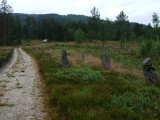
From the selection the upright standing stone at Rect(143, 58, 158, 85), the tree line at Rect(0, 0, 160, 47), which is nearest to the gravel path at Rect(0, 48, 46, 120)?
the upright standing stone at Rect(143, 58, 158, 85)

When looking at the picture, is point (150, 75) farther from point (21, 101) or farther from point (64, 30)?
point (64, 30)

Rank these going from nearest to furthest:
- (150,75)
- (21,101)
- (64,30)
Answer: (21,101), (150,75), (64,30)

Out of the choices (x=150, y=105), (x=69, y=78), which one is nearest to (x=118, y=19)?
(x=69, y=78)

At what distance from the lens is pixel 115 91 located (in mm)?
13383

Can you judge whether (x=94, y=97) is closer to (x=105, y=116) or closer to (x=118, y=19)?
(x=105, y=116)

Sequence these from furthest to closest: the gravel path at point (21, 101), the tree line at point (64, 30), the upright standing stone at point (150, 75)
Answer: the tree line at point (64, 30)
the upright standing stone at point (150, 75)
the gravel path at point (21, 101)

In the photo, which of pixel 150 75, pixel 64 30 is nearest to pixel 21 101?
pixel 150 75

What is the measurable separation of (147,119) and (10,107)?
620cm

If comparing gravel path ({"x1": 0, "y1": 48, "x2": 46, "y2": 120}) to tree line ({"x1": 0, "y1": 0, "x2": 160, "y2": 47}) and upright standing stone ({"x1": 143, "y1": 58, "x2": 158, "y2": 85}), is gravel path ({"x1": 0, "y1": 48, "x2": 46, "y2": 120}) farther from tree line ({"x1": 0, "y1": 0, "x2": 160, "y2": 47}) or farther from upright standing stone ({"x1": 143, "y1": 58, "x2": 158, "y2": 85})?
tree line ({"x1": 0, "y1": 0, "x2": 160, "y2": 47})

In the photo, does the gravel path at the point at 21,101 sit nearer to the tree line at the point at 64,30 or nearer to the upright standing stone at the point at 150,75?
the upright standing stone at the point at 150,75

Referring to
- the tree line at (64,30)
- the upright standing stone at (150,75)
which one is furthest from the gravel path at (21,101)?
the tree line at (64,30)

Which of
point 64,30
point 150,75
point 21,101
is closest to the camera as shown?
point 21,101

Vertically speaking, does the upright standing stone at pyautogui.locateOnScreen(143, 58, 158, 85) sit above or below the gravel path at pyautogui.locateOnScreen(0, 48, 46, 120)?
above

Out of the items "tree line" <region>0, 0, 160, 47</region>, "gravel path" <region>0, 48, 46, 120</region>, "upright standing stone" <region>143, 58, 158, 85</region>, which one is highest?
"tree line" <region>0, 0, 160, 47</region>
